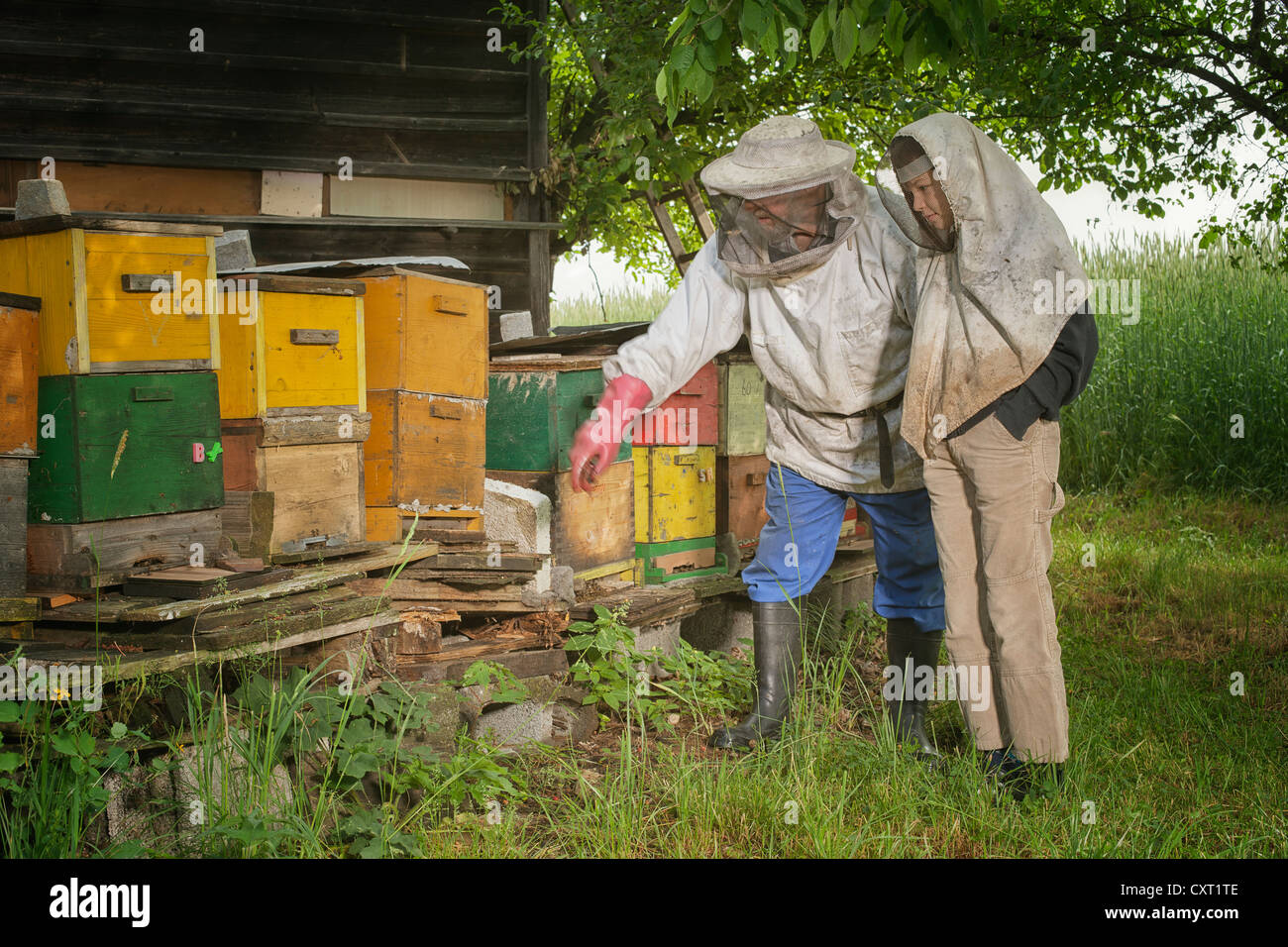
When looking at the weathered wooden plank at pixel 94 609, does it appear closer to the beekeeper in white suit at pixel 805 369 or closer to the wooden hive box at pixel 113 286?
the wooden hive box at pixel 113 286

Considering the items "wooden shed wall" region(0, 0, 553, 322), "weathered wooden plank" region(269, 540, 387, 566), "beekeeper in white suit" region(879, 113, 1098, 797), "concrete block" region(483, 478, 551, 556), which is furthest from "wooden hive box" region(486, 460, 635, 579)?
"wooden shed wall" region(0, 0, 553, 322)

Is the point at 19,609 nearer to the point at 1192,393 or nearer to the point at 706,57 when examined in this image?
the point at 706,57

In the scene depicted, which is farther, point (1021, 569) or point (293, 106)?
point (293, 106)

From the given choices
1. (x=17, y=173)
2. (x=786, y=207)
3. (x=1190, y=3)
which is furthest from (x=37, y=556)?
(x=1190, y=3)

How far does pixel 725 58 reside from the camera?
3.60 m

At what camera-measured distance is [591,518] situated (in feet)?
15.6

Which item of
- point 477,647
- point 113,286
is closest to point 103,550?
point 113,286

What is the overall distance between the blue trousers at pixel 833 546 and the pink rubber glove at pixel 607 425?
0.54m

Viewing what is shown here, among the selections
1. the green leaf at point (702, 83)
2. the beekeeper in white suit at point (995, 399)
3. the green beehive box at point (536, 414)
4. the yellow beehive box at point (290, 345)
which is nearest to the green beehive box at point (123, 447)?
the yellow beehive box at point (290, 345)

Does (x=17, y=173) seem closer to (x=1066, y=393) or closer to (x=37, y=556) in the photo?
(x=37, y=556)

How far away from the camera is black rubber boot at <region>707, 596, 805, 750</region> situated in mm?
3887

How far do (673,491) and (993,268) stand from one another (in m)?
2.32

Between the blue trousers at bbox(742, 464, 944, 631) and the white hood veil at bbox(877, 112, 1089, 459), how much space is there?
2.38ft

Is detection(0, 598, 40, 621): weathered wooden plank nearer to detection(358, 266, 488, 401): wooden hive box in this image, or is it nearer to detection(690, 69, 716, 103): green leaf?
detection(358, 266, 488, 401): wooden hive box
